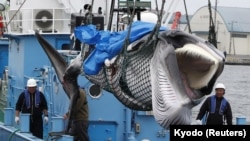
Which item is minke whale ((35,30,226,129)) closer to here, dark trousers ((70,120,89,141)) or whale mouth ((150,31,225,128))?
whale mouth ((150,31,225,128))

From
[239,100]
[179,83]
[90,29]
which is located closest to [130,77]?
[179,83]

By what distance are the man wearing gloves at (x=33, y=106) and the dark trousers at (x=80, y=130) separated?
129cm

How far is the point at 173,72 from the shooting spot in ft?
25.6

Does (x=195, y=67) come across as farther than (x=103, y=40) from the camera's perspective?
No

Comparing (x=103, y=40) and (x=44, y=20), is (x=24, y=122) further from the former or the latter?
(x=103, y=40)

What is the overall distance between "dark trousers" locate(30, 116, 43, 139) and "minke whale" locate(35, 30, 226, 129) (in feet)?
23.5

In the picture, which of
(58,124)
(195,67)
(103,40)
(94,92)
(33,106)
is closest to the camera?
(195,67)

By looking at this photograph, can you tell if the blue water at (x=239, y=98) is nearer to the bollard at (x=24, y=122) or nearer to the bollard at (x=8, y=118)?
the bollard at (x=8, y=118)

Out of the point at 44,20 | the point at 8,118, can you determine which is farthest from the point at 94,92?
the point at 44,20

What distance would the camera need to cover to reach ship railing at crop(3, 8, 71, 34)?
1803cm

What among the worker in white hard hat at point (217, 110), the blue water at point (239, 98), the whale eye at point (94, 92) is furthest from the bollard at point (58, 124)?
the blue water at point (239, 98)

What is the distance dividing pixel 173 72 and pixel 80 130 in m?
6.62

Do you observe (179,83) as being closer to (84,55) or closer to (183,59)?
(183,59)

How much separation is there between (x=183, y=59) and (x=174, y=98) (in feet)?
1.25
